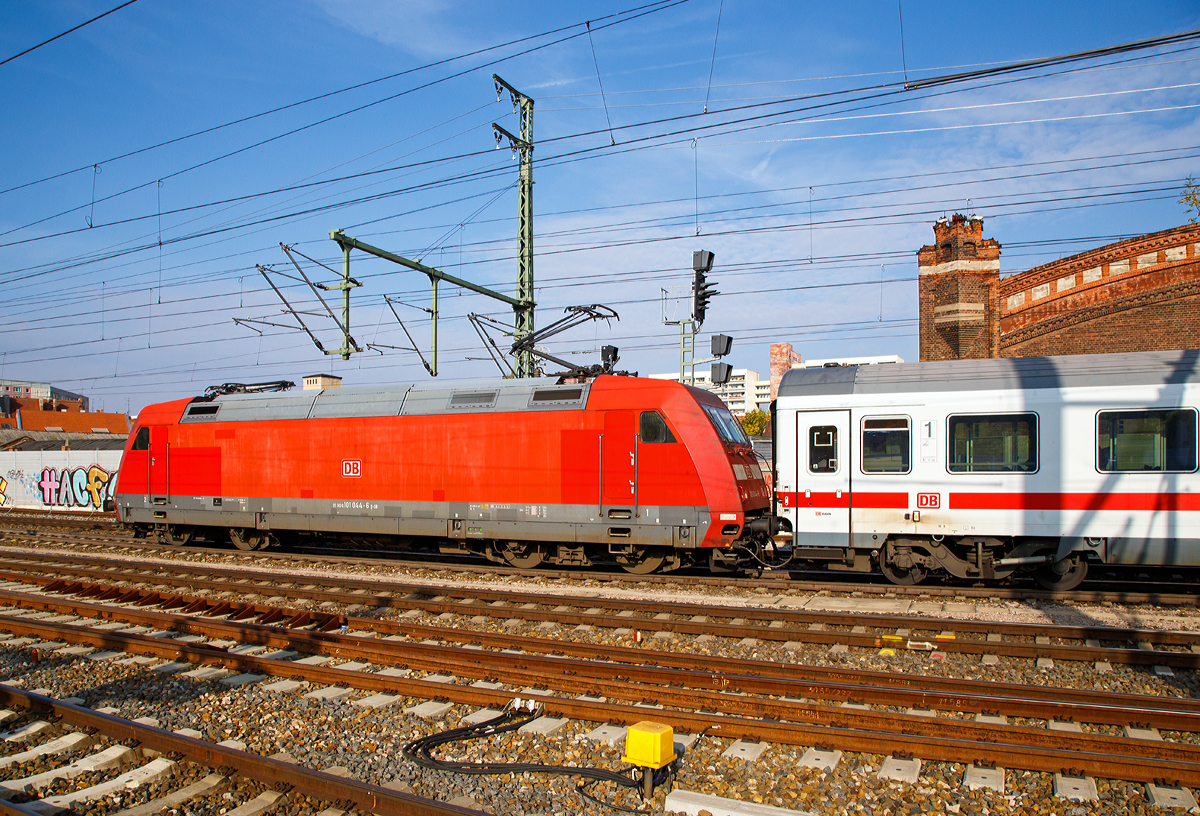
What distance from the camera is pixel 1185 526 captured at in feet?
36.6

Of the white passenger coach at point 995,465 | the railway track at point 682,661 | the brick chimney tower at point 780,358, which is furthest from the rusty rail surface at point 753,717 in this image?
the brick chimney tower at point 780,358

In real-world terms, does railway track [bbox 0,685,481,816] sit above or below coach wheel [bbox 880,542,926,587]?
below

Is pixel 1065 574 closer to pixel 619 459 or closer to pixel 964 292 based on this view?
pixel 619 459

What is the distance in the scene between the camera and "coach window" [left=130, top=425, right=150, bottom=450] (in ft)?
63.4

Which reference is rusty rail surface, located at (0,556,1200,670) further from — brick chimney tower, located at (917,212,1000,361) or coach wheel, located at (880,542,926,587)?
brick chimney tower, located at (917,212,1000,361)

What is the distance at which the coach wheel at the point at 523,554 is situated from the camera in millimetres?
14875

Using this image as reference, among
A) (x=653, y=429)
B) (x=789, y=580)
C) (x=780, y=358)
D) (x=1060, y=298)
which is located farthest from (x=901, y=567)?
(x=780, y=358)

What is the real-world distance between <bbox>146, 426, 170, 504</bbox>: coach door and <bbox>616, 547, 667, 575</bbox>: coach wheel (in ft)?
40.1

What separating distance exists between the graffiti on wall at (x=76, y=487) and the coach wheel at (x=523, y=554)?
846 inches

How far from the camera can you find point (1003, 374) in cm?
1210

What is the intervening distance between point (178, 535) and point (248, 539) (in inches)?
99.4

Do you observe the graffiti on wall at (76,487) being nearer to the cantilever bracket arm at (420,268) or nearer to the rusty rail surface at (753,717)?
the cantilever bracket arm at (420,268)

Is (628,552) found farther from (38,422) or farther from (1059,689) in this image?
(38,422)

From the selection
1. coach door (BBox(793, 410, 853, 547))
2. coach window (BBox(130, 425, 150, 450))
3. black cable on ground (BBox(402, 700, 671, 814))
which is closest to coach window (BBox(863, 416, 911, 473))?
coach door (BBox(793, 410, 853, 547))
